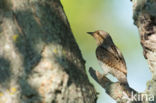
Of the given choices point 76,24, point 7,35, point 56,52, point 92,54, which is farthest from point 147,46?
point 92,54

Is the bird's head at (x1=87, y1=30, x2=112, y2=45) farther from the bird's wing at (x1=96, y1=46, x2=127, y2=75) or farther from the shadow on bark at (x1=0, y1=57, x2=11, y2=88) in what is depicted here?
the shadow on bark at (x1=0, y1=57, x2=11, y2=88)

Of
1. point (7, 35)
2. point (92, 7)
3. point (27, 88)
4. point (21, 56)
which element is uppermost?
point (92, 7)

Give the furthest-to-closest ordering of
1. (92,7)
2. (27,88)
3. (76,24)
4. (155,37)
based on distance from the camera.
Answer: (92,7) → (76,24) → (155,37) → (27,88)

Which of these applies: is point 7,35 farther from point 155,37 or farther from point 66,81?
point 155,37

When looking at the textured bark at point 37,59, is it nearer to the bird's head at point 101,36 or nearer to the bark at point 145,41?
the bark at point 145,41

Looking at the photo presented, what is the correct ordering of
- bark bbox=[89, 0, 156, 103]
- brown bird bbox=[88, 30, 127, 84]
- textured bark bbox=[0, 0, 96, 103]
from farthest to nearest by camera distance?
brown bird bbox=[88, 30, 127, 84]
bark bbox=[89, 0, 156, 103]
textured bark bbox=[0, 0, 96, 103]

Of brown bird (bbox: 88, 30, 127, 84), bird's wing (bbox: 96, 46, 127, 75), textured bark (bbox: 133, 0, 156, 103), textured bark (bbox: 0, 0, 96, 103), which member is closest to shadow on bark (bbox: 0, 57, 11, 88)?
textured bark (bbox: 0, 0, 96, 103)
